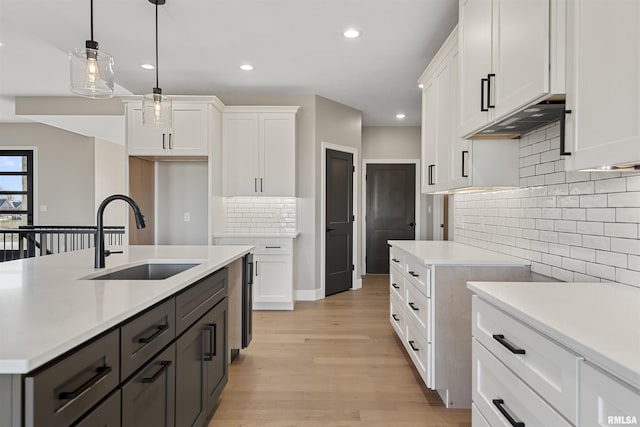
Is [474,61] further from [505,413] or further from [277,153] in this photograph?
[277,153]

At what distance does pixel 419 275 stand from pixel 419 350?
51 centimetres

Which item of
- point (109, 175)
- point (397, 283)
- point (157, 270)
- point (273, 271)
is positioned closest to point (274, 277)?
point (273, 271)

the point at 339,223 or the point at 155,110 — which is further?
the point at 339,223

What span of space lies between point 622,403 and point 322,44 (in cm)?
357

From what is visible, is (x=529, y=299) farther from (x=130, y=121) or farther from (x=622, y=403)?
(x=130, y=121)

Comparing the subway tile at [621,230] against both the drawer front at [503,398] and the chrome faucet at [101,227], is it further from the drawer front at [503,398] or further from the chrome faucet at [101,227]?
the chrome faucet at [101,227]

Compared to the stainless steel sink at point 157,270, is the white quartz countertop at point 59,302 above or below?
above

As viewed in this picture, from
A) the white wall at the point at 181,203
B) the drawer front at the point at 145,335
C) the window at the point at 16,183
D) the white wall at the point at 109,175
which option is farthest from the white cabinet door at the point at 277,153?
the window at the point at 16,183

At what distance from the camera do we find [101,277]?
1.89 meters

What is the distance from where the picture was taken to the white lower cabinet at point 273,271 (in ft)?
15.8

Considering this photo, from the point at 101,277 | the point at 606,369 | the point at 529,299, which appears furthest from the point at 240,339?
the point at 606,369

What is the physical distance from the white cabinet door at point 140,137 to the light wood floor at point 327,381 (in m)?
2.30

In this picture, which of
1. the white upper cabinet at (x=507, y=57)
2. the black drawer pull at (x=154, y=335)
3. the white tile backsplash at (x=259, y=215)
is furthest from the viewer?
the white tile backsplash at (x=259, y=215)

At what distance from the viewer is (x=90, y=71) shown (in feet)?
7.40
